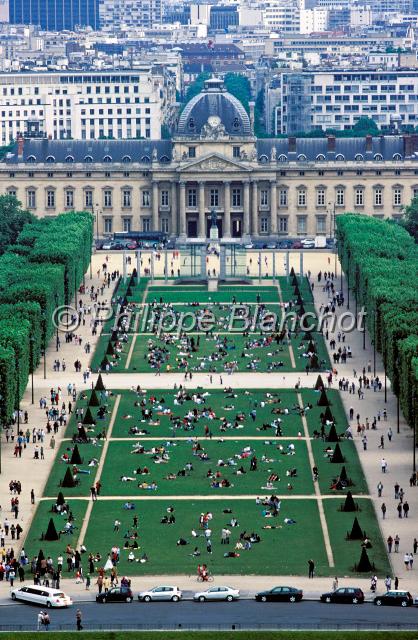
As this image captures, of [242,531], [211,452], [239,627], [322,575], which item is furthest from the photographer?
[211,452]

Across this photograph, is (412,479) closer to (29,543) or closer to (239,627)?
(29,543)

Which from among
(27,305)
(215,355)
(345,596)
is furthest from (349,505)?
(215,355)

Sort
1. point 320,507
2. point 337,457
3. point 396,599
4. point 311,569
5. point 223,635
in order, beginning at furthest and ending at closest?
1. point 337,457
2. point 320,507
3. point 311,569
4. point 396,599
5. point 223,635

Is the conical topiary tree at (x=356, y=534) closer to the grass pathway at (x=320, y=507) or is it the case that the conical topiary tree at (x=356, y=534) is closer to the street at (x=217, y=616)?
the grass pathway at (x=320, y=507)

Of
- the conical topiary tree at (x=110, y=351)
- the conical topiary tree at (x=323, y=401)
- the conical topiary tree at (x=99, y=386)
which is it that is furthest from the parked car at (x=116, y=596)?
the conical topiary tree at (x=110, y=351)

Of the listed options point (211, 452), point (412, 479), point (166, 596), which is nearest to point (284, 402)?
point (211, 452)

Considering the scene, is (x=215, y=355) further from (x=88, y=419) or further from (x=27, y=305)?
(x=88, y=419)

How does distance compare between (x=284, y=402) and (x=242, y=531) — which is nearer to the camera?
(x=242, y=531)
